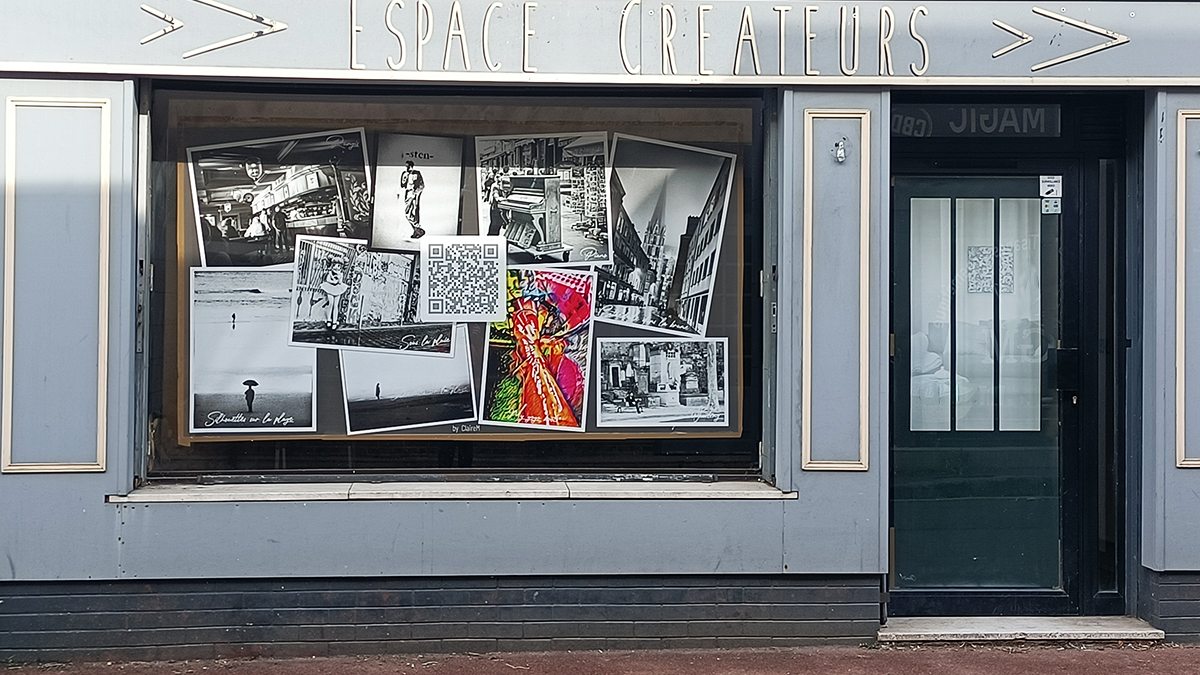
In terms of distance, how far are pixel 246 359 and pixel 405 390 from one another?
0.78 meters

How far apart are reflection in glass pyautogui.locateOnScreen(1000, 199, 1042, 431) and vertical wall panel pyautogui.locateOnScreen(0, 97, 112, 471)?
173 inches

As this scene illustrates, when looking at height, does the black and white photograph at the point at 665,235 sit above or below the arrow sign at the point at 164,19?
below

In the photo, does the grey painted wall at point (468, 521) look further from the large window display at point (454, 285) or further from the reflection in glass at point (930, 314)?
the reflection in glass at point (930, 314)

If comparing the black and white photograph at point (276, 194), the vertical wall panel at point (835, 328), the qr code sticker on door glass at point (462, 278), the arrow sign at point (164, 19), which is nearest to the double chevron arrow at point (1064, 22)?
the vertical wall panel at point (835, 328)

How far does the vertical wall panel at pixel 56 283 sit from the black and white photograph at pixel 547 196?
1.77 meters

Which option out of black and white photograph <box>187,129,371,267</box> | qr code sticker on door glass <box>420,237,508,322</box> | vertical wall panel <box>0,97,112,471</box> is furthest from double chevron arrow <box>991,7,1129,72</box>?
vertical wall panel <box>0,97,112,471</box>

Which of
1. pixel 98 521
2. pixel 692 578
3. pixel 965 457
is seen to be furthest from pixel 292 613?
pixel 965 457

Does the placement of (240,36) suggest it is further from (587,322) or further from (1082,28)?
(1082,28)

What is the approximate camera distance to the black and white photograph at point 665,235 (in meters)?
5.70

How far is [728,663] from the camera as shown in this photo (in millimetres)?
5238

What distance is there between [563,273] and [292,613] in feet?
6.79

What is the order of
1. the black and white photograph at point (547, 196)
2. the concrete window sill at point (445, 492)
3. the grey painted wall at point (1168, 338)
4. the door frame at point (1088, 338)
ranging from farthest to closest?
the door frame at point (1088, 338) < the black and white photograph at point (547, 196) < the grey painted wall at point (1168, 338) < the concrete window sill at point (445, 492)

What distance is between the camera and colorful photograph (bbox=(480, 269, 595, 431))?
5672 millimetres

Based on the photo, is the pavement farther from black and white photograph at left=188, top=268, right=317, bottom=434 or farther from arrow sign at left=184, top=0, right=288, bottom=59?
arrow sign at left=184, top=0, right=288, bottom=59
